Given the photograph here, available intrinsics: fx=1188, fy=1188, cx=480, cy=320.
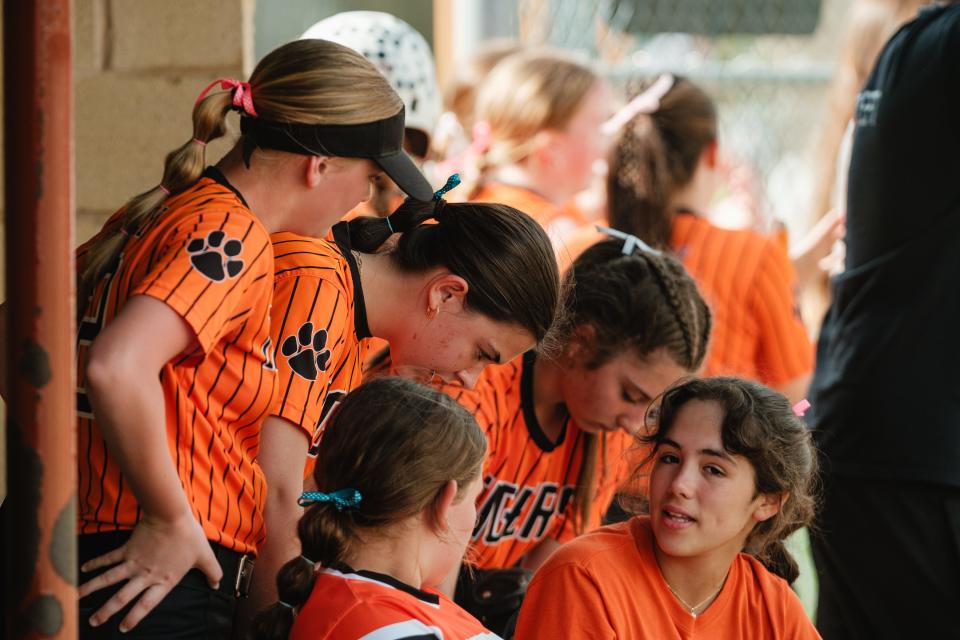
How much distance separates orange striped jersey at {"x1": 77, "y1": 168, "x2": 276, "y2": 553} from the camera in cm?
172

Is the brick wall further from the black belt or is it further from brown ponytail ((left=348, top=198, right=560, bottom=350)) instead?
the black belt

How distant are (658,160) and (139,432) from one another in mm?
2273

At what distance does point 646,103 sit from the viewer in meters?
3.67

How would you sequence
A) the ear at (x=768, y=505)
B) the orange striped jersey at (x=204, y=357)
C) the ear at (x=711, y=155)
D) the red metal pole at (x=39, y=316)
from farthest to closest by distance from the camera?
the ear at (x=711, y=155)
the ear at (x=768, y=505)
the orange striped jersey at (x=204, y=357)
the red metal pole at (x=39, y=316)

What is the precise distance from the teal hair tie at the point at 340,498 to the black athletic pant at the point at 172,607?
7.6 inches

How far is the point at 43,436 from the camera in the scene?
3.77 ft

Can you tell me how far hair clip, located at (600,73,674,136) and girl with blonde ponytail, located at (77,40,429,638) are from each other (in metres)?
1.73

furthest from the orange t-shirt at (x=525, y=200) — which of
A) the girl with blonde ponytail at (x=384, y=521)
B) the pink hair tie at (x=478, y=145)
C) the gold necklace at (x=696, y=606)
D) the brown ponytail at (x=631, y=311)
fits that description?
the girl with blonde ponytail at (x=384, y=521)

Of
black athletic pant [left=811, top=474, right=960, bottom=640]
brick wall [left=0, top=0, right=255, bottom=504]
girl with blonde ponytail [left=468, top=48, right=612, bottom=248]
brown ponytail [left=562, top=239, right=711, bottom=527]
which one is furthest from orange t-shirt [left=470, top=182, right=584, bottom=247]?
black athletic pant [left=811, top=474, right=960, bottom=640]

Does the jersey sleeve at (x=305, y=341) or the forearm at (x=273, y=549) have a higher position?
the jersey sleeve at (x=305, y=341)

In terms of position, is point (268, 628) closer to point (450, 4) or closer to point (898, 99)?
point (898, 99)

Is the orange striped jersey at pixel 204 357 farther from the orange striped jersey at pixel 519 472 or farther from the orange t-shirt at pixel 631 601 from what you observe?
the orange striped jersey at pixel 519 472

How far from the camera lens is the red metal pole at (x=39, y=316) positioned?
1.12 m

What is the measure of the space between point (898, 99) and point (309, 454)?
166 centimetres
